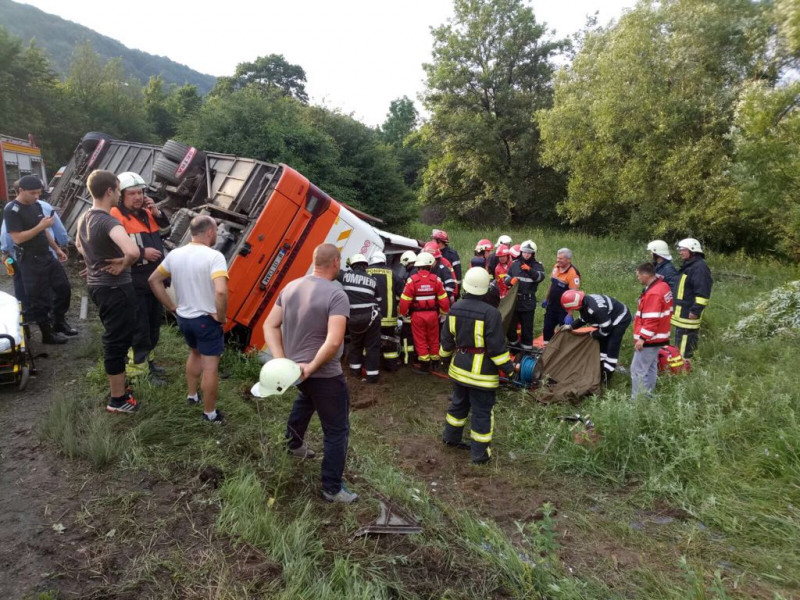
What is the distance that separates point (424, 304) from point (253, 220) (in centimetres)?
226

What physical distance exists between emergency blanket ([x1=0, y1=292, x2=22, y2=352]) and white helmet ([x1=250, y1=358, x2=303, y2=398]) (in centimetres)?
261

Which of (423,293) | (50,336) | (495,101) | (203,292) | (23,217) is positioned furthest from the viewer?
(495,101)

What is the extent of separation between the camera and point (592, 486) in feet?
12.9

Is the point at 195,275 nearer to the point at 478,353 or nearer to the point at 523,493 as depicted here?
the point at 478,353

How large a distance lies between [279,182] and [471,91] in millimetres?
20656

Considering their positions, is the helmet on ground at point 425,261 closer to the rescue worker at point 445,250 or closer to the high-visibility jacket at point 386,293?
the high-visibility jacket at point 386,293

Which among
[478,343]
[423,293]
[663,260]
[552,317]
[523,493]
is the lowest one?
[523,493]

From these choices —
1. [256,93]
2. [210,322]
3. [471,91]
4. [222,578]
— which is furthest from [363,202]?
[222,578]

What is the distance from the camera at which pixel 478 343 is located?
4.24 metres

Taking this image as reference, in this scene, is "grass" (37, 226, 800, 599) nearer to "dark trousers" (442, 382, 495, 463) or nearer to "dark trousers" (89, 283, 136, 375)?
"dark trousers" (442, 382, 495, 463)

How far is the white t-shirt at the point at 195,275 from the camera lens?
3.71 m

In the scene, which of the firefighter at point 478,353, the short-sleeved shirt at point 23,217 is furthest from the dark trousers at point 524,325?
the short-sleeved shirt at point 23,217

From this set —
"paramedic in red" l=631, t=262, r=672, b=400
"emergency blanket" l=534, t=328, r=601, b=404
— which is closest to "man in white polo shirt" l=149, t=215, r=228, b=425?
"emergency blanket" l=534, t=328, r=601, b=404

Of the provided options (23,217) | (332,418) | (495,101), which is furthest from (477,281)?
(495,101)
